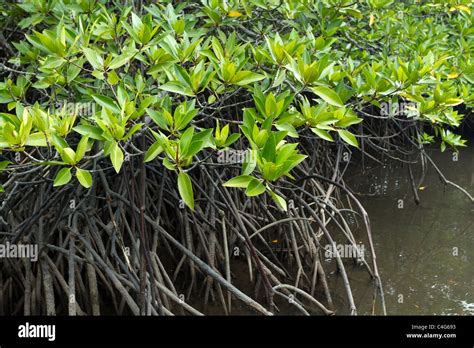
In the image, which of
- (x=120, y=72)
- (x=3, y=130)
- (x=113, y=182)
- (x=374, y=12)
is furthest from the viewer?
(x=374, y=12)

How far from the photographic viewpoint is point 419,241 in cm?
385

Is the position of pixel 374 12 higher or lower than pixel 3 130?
higher

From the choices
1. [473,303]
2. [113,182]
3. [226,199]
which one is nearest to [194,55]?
[226,199]

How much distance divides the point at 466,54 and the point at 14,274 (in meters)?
3.12

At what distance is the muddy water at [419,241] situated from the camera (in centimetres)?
315

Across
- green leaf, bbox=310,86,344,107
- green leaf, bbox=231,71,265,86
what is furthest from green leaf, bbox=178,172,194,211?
green leaf, bbox=310,86,344,107

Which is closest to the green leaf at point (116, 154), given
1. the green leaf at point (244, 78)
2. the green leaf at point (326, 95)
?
the green leaf at point (244, 78)

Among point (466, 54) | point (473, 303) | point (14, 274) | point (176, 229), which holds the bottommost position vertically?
point (473, 303)

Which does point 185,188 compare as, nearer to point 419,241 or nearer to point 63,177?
point 63,177

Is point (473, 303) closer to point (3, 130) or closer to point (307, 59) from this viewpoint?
point (307, 59)

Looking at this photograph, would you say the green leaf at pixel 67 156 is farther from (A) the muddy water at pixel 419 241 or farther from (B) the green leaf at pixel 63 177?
(A) the muddy water at pixel 419 241

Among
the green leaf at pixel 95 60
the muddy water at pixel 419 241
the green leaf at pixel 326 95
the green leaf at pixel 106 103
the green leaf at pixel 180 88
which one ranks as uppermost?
the green leaf at pixel 95 60

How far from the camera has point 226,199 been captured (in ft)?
9.15
